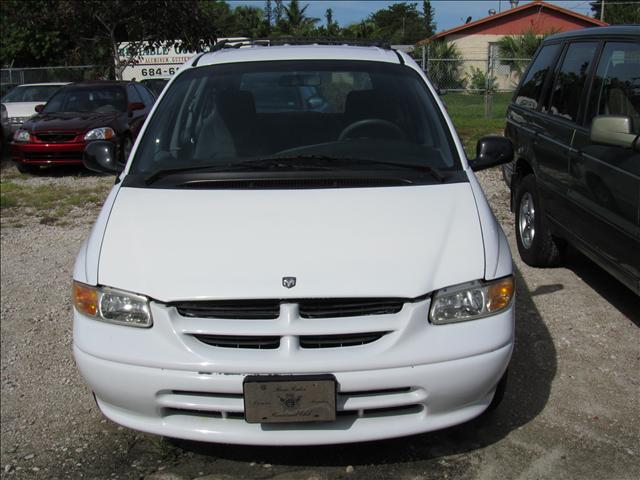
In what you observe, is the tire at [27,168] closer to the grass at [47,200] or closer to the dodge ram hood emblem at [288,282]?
the grass at [47,200]

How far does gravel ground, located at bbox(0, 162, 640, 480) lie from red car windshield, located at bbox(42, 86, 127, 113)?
7.55 metres

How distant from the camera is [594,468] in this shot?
10.3 ft

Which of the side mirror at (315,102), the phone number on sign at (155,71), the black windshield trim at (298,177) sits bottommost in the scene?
the black windshield trim at (298,177)

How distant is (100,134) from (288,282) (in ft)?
30.3

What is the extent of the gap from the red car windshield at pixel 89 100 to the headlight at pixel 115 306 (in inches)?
381

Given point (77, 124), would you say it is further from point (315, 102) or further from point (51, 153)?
point (315, 102)

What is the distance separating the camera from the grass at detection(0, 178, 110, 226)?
28.8 ft

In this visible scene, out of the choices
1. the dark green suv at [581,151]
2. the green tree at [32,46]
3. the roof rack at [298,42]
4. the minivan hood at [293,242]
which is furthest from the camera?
the green tree at [32,46]

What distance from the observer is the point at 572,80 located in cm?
524

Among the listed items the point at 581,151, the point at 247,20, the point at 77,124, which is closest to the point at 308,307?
the point at 581,151

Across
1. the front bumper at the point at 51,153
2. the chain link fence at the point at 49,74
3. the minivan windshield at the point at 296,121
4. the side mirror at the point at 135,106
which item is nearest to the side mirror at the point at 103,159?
the minivan windshield at the point at 296,121

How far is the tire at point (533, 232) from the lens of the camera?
5727 millimetres

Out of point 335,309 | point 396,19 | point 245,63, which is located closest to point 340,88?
point 245,63

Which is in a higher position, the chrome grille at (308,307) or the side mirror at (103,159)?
the side mirror at (103,159)
